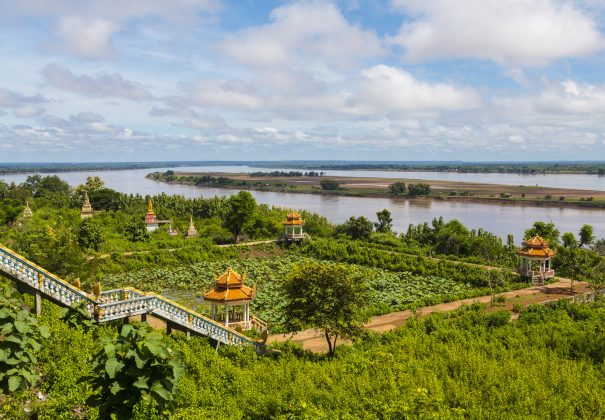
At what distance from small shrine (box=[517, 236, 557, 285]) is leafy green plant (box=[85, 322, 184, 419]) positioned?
89.3ft

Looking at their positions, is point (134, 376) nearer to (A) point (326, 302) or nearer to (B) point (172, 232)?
(A) point (326, 302)

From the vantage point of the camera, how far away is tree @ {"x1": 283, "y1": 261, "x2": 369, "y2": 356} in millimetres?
15875

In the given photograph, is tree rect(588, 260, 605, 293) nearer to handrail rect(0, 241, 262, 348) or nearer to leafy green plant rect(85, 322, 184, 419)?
handrail rect(0, 241, 262, 348)

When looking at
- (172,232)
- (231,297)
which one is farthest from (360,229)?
(231,297)

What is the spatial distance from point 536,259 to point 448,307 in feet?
30.8

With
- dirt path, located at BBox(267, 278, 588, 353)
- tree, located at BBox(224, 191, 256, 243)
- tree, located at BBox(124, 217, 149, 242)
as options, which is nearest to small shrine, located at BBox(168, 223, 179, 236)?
tree, located at BBox(124, 217, 149, 242)

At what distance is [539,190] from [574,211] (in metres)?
37.5

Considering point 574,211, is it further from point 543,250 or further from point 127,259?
point 127,259

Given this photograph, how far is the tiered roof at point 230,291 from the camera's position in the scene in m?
19.2

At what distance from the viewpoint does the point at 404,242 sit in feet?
144

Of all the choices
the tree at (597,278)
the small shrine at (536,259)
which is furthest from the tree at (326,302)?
the small shrine at (536,259)

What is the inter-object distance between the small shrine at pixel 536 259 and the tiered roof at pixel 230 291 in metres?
18.4

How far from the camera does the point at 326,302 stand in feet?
52.4

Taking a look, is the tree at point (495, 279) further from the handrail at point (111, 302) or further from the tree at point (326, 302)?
the handrail at point (111, 302)
